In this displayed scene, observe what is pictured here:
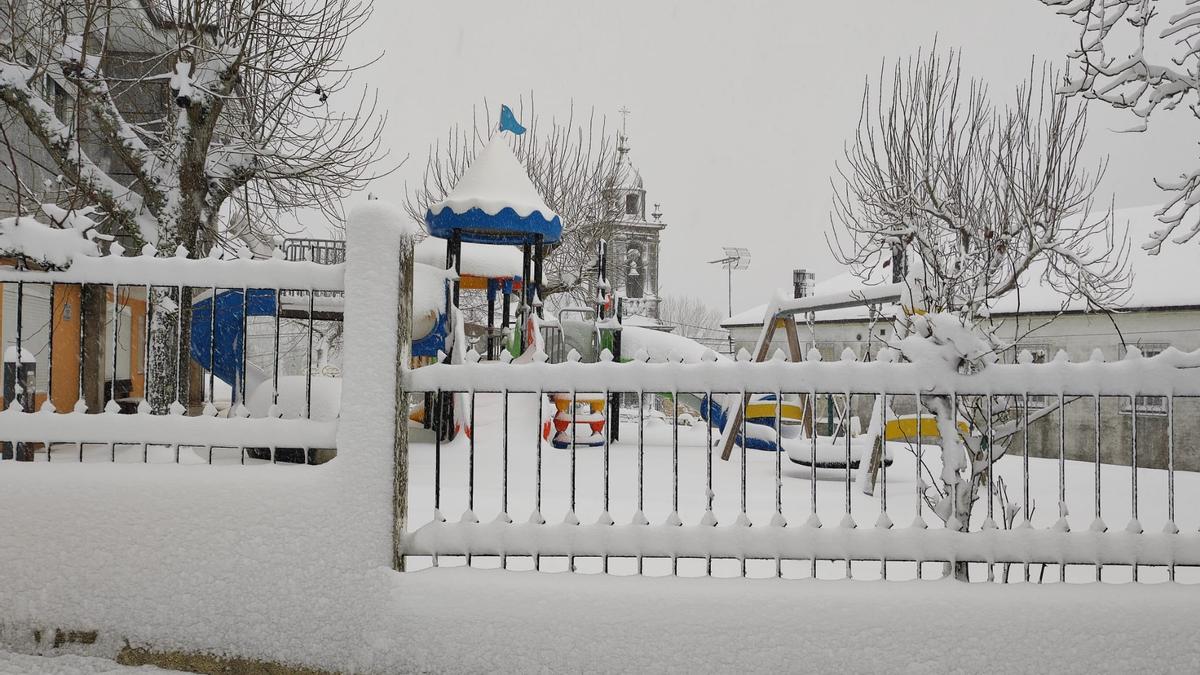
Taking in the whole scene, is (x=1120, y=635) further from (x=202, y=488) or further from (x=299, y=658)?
(x=202, y=488)

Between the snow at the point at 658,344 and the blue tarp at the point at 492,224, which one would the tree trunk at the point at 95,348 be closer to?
the blue tarp at the point at 492,224

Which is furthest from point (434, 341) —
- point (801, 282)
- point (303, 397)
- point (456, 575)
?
point (801, 282)

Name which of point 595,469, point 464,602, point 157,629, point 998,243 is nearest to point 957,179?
point 998,243

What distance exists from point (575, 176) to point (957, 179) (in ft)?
41.2

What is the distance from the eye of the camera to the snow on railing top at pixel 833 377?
3.21 metres

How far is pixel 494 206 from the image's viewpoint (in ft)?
28.8

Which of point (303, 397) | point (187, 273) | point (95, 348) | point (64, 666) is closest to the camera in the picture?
point (64, 666)

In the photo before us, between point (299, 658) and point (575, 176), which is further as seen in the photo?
point (575, 176)

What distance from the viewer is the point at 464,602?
3.15m

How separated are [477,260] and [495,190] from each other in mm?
2295

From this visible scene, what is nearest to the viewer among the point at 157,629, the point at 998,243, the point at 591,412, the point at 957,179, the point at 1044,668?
the point at 1044,668

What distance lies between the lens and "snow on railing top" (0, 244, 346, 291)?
340cm

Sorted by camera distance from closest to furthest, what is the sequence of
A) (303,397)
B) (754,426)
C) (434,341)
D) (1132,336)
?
1. (303,397)
2. (434,341)
3. (754,426)
4. (1132,336)

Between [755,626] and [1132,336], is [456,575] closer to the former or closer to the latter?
[755,626]
